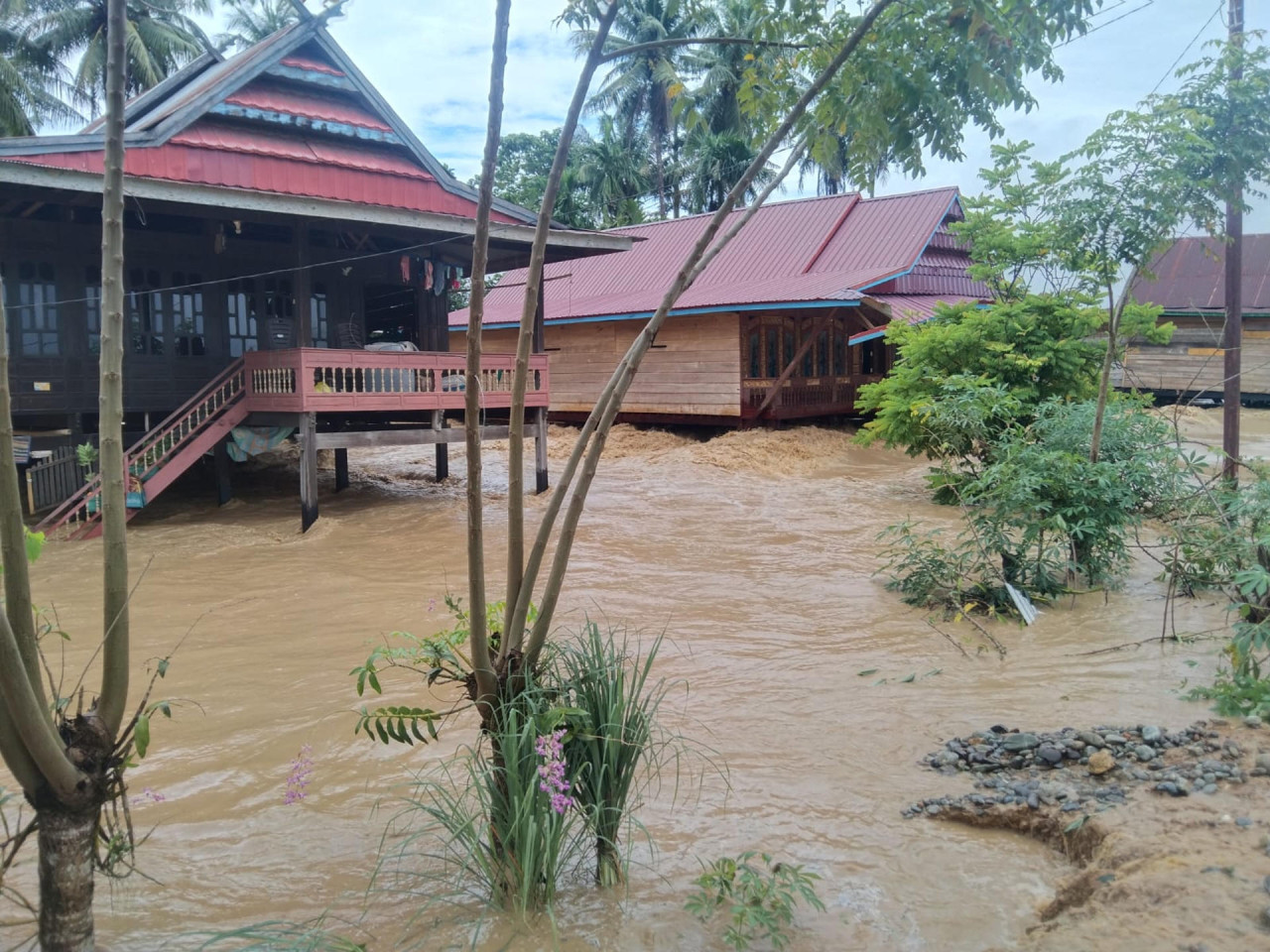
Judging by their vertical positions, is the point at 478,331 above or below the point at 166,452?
above

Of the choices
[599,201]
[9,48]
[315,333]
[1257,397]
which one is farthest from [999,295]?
[9,48]

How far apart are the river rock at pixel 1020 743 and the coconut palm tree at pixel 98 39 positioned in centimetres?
3311

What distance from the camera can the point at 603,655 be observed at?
3.56 metres

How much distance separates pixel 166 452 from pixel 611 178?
28657 millimetres

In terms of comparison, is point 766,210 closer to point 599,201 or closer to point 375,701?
point 599,201

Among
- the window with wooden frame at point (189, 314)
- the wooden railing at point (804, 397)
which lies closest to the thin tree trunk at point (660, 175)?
the wooden railing at point (804, 397)

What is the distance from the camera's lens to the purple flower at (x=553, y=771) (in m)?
3.12

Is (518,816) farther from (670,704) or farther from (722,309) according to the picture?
(722,309)

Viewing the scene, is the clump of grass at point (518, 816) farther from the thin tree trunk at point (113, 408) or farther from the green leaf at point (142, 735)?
the thin tree trunk at point (113, 408)

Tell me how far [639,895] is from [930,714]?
275cm

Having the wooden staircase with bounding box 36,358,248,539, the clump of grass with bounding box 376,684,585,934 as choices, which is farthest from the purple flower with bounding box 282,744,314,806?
the wooden staircase with bounding box 36,358,248,539

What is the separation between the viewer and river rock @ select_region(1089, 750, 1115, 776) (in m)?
4.54

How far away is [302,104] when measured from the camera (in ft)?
45.3

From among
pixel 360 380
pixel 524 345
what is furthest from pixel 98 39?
pixel 524 345
